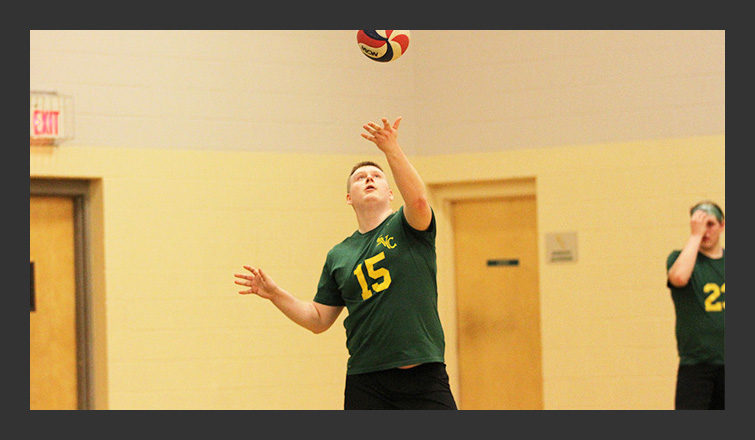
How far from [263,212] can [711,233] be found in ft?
9.15

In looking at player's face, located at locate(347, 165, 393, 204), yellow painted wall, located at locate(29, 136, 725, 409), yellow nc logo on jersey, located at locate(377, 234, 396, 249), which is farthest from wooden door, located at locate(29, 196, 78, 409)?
yellow nc logo on jersey, located at locate(377, 234, 396, 249)

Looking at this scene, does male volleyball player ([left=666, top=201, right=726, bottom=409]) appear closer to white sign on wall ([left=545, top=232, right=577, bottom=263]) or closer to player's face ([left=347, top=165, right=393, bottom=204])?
white sign on wall ([left=545, top=232, right=577, bottom=263])

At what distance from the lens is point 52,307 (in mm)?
5652

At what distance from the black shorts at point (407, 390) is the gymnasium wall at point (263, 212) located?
2533 millimetres

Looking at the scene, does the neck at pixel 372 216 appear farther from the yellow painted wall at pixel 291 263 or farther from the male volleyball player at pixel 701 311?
the yellow painted wall at pixel 291 263

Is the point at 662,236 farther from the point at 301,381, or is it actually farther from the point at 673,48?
the point at 301,381

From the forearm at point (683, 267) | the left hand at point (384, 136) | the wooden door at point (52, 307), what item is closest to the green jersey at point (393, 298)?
the left hand at point (384, 136)

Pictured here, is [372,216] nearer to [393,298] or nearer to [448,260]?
[393,298]

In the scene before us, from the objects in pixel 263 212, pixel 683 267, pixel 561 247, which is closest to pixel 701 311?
pixel 683 267

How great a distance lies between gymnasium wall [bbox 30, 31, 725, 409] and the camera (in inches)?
222

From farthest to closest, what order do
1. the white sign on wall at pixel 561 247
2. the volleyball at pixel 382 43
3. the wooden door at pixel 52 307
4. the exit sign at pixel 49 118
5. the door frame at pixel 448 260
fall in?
1. the door frame at pixel 448 260
2. the white sign on wall at pixel 561 247
3. the wooden door at pixel 52 307
4. the exit sign at pixel 49 118
5. the volleyball at pixel 382 43

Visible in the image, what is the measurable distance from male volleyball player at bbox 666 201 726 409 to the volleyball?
6.35 ft

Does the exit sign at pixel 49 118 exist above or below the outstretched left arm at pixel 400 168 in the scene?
above

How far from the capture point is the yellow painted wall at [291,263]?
5.66 m
